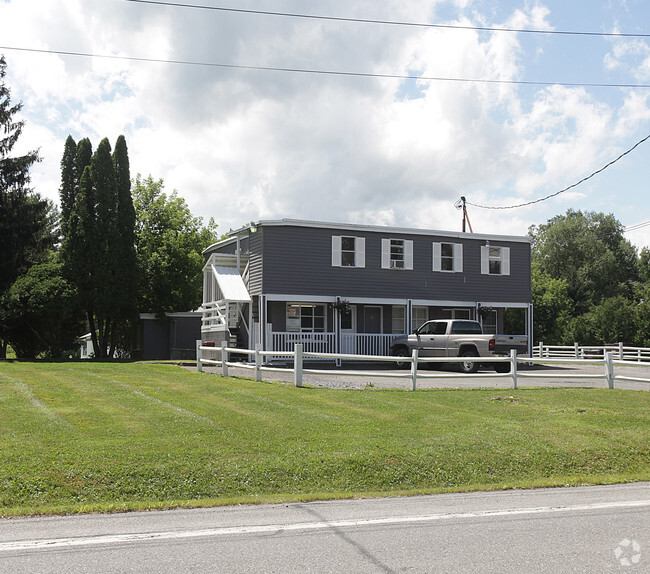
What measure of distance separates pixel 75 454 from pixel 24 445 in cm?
85

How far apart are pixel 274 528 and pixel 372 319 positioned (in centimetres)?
2492

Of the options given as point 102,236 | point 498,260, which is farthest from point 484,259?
point 102,236

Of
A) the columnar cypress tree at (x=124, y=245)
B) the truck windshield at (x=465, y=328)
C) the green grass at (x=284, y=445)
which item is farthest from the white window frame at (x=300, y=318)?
the green grass at (x=284, y=445)

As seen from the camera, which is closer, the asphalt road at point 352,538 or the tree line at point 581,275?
the asphalt road at point 352,538

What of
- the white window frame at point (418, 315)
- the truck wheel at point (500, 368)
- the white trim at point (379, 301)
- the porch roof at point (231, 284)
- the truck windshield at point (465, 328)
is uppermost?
the porch roof at point (231, 284)

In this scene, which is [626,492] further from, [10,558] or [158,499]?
[10,558]

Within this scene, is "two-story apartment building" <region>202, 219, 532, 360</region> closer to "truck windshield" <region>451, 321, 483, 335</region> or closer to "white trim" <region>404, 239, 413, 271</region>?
"white trim" <region>404, 239, 413, 271</region>

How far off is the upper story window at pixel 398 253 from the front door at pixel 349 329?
8.77 feet

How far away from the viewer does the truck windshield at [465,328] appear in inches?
1003

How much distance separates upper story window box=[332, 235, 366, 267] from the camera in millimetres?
29281

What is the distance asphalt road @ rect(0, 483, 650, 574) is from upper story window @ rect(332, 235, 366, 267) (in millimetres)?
21975

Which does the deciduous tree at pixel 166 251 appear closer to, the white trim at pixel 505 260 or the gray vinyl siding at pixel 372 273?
the gray vinyl siding at pixel 372 273

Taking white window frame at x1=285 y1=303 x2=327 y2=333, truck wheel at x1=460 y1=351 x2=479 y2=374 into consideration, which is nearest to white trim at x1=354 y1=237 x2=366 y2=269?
white window frame at x1=285 y1=303 x2=327 y2=333

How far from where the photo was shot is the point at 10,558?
5.37m
